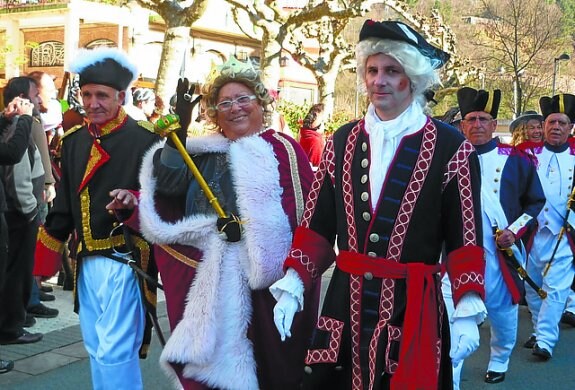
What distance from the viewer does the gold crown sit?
3.64 meters

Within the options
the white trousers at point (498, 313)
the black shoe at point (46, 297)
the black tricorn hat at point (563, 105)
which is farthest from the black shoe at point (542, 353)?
the black shoe at point (46, 297)

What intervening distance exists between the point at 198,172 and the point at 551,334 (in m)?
3.71

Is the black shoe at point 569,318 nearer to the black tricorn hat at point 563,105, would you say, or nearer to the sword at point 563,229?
the sword at point 563,229

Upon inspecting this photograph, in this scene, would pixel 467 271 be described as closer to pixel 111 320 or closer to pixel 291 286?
pixel 291 286

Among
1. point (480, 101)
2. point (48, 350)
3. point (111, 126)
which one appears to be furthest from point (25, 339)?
point (480, 101)

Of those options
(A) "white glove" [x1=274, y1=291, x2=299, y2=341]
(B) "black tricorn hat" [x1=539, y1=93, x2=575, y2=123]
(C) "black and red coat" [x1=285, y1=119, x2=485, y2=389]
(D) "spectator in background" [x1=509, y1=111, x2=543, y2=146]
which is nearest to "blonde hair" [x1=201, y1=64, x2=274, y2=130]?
(C) "black and red coat" [x1=285, y1=119, x2=485, y2=389]

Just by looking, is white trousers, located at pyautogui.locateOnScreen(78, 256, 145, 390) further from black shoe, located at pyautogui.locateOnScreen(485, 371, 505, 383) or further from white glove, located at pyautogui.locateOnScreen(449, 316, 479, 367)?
black shoe, located at pyautogui.locateOnScreen(485, 371, 505, 383)

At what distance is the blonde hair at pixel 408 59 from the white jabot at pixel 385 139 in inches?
4.3

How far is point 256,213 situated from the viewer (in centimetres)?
345

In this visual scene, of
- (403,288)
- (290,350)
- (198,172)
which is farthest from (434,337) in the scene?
(198,172)

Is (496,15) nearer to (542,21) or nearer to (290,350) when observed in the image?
(542,21)

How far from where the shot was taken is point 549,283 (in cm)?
625

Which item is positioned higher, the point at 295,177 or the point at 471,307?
the point at 295,177

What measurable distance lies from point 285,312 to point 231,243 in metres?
0.73
